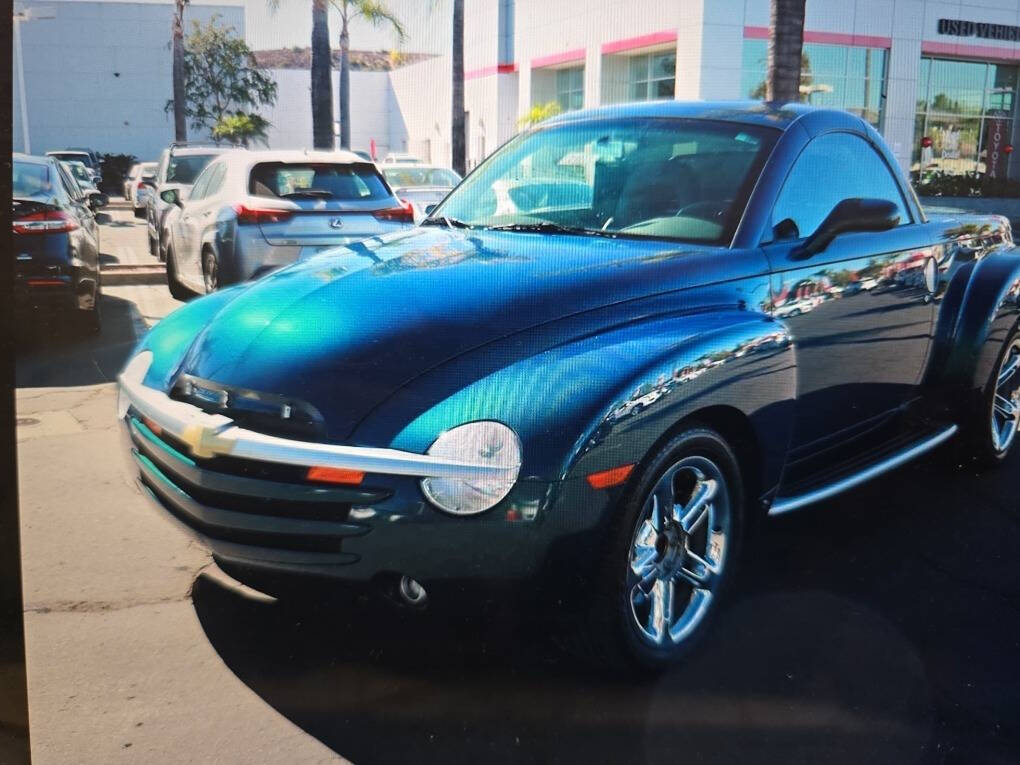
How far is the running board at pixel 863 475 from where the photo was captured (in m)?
3.50

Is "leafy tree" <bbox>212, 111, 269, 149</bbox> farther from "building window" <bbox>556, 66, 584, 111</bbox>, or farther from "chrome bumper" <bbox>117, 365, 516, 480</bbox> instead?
"chrome bumper" <bbox>117, 365, 516, 480</bbox>

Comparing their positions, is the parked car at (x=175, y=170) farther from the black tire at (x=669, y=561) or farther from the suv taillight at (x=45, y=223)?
the black tire at (x=669, y=561)

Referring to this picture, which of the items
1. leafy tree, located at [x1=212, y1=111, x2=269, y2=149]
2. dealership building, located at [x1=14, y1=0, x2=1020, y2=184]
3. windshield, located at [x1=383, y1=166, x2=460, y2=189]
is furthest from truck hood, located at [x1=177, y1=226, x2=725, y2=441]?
leafy tree, located at [x1=212, y1=111, x2=269, y2=149]

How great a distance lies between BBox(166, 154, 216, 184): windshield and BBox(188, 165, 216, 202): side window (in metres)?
5.24

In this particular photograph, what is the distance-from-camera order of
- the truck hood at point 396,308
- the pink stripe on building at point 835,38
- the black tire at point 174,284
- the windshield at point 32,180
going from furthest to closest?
the pink stripe on building at point 835,38, the black tire at point 174,284, the windshield at point 32,180, the truck hood at point 396,308

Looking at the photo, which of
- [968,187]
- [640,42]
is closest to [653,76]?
[640,42]

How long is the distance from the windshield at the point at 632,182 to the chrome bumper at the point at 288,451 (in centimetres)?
145

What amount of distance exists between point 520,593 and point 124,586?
5.80 ft

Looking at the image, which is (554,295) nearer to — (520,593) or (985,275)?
(520,593)

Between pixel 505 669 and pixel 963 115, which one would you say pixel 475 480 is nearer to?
pixel 505 669

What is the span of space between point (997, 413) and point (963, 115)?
1436 inches

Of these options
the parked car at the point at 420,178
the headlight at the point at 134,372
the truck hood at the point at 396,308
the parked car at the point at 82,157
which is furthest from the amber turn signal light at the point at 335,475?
the parked car at the point at 82,157

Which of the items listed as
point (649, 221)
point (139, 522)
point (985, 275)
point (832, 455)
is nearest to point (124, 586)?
point (139, 522)

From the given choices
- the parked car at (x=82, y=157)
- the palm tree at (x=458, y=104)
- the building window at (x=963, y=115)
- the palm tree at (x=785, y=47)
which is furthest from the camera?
the building window at (x=963, y=115)
